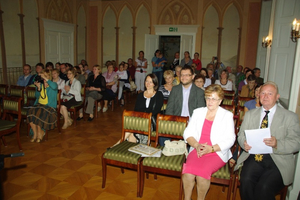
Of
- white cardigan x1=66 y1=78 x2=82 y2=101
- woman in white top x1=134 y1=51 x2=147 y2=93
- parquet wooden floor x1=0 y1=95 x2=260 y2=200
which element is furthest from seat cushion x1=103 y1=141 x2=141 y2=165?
woman in white top x1=134 y1=51 x2=147 y2=93

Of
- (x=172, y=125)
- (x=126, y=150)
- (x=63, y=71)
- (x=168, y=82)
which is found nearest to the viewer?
(x=126, y=150)

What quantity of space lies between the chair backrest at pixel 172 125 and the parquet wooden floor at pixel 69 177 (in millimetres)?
689

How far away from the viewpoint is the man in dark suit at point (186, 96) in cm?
354

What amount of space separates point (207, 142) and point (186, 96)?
3.55ft

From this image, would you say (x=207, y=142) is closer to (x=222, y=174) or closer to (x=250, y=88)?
(x=222, y=174)

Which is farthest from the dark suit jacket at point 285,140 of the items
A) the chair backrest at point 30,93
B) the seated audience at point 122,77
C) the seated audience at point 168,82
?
the seated audience at point 122,77

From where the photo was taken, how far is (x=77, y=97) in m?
5.62

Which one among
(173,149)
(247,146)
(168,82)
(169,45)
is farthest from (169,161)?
(169,45)

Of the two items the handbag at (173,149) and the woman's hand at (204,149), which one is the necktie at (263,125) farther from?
the handbag at (173,149)

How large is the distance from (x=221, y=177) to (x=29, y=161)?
293cm

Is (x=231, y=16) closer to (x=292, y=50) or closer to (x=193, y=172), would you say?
(x=292, y=50)

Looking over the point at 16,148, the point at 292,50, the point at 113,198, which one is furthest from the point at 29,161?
the point at 292,50

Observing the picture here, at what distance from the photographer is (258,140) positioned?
2.40m

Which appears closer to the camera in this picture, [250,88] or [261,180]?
[261,180]
